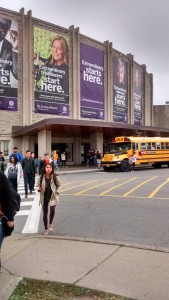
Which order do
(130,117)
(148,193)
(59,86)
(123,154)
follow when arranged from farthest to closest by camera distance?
(130,117)
(59,86)
(123,154)
(148,193)

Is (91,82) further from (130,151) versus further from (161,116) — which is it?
(161,116)

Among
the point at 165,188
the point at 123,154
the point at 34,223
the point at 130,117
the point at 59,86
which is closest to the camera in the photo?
the point at 34,223

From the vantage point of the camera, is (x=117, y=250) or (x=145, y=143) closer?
(x=117, y=250)

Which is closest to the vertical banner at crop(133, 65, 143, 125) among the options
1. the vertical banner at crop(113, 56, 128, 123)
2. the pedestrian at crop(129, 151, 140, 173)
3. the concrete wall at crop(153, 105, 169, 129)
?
the vertical banner at crop(113, 56, 128, 123)

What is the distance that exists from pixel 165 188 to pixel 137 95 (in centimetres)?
3518

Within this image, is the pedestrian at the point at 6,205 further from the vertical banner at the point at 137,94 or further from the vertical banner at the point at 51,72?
the vertical banner at the point at 137,94

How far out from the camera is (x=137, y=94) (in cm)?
4969

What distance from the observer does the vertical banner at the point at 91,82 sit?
127ft

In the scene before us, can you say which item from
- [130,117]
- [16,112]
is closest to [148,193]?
[16,112]

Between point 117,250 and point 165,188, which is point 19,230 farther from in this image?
point 165,188

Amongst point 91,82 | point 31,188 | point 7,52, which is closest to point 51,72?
point 7,52

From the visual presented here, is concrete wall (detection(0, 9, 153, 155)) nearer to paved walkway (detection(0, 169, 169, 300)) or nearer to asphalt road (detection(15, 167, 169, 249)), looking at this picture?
asphalt road (detection(15, 167, 169, 249))

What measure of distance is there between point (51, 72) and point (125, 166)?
12789 millimetres

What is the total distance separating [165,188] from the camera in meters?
15.8
